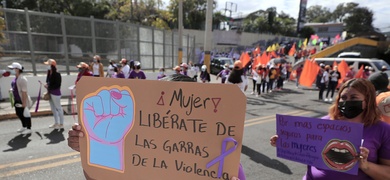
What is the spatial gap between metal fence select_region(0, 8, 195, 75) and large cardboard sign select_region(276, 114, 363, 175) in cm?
966

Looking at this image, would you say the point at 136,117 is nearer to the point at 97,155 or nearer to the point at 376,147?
the point at 97,155

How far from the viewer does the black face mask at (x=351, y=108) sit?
1.76m

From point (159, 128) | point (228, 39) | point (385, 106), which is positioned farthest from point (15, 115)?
point (228, 39)

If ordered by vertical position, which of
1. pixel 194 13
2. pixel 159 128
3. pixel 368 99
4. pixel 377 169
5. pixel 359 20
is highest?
pixel 359 20

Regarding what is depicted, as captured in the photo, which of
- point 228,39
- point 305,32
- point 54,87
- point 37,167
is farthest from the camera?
point 305,32

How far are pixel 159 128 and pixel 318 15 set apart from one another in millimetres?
107851

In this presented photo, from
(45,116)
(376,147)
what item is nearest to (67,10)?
(45,116)

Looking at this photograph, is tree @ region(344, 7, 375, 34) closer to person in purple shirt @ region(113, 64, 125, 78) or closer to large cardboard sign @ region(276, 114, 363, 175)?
person in purple shirt @ region(113, 64, 125, 78)

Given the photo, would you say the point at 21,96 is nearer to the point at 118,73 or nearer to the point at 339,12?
the point at 118,73

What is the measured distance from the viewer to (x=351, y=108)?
1.79 metres

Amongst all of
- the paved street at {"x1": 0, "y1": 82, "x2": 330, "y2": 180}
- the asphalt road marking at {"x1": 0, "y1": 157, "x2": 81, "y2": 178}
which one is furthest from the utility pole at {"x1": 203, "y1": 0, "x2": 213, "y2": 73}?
the asphalt road marking at {"x1": 0, "y1": 157, "x2": 81, "y2": 178}

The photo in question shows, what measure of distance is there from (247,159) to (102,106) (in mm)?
3190

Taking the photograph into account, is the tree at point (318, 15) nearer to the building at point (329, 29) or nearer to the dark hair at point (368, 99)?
the building at point (329, 29)

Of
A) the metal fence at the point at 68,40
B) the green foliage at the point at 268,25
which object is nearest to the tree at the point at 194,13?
the green foliage at the point at 268,25
